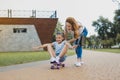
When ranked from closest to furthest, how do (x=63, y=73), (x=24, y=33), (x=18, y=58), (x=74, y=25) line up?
(x=63, y=73)
(x=74, y=25)
(x=18, y=58)
(x=24, y=33)

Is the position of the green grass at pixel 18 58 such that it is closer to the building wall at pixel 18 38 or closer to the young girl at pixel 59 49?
the young girl at pixel 59 49

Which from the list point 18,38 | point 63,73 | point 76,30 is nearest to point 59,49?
point 76,30

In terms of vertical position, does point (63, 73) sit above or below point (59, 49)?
below

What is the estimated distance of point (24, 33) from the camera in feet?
142

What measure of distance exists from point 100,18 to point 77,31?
10435 cm

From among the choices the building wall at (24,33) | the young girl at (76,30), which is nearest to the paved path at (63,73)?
the young girl at (76,30)

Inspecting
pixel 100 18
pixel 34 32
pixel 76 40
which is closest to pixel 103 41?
pixel 100 18

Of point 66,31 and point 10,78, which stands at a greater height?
point 66,31

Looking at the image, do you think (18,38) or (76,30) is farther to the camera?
(18,38)

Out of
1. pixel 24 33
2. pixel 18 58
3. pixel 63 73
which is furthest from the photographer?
pixel 24 33

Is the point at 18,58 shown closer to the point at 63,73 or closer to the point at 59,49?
the point at 59,49

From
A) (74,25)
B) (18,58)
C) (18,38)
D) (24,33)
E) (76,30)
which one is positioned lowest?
(18,58)

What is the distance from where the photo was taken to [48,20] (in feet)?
137

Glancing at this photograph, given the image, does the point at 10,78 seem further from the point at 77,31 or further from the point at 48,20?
the point at 48,20
